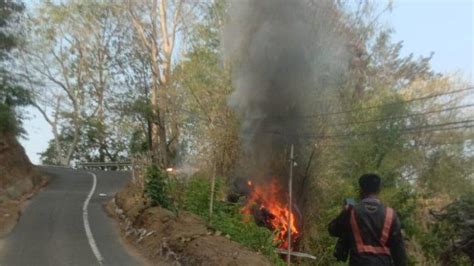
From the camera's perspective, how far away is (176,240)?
1114cm

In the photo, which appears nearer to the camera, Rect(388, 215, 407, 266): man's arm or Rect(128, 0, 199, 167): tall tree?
Rect(388, 215, 407, 266): man's arm

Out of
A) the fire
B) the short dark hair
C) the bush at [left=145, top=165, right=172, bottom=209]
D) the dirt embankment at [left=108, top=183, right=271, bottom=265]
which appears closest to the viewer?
the short dark hair

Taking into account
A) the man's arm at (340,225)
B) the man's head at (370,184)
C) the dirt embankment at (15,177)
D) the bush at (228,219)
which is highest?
the dirt embankment at (15,177)

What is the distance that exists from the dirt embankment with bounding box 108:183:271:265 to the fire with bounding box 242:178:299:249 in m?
3.73

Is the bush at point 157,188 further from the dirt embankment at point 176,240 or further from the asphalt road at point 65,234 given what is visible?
the asphalt road at point 65,234

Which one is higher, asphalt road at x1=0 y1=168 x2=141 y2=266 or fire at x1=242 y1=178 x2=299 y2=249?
fire at x1=242 y1=178 x2=299 y2=249

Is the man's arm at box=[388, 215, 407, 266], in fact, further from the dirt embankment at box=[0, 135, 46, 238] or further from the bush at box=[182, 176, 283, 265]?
the dirt embankment at box=[0, 135, 46, 238]

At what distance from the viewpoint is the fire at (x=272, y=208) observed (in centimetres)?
1781

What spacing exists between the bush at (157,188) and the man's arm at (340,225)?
1054 cm

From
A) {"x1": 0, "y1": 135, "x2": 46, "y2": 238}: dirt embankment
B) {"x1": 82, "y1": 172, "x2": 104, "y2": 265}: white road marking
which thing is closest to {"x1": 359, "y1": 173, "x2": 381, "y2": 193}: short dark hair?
{"x1": 82, "y1": 172, "x2": 104, "y2": 265}: white road marking

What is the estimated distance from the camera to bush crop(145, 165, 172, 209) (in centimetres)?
1496

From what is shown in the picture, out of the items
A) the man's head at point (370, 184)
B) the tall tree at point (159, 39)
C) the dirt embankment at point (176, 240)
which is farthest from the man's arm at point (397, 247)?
the tall tree at point (159, 39)

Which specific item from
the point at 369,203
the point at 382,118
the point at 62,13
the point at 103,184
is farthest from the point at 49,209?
the point at 62,13

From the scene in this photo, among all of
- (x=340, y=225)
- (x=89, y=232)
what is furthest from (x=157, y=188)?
(x=340, y=225)
